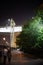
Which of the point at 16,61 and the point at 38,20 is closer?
the point at 16,61

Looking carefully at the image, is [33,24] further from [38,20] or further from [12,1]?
[12,1]

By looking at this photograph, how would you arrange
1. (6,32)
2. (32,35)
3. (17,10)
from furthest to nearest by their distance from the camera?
(32,35), (17,10), (6,32)

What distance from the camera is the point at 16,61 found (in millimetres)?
2705

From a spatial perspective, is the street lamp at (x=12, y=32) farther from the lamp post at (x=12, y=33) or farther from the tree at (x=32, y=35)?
the tree at (x=32, y=35)

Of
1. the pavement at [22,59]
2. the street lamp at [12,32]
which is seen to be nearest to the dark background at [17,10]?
the street lamp at [12,32]

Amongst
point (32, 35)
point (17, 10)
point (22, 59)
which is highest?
point (17, 10)

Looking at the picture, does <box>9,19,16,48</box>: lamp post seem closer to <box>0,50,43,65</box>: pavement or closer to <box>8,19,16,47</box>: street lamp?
<box>8,19,16,47</box>: street lamp

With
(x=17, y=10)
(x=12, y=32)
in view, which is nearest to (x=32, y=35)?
(x=12, y=32)

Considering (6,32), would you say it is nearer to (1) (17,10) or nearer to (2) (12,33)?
(2) (12,33)

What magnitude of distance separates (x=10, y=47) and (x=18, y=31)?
0.33 m

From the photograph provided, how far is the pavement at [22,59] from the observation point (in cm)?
268

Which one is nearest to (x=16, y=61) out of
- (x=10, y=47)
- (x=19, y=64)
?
(x=19, y=64)

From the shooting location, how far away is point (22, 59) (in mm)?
2734

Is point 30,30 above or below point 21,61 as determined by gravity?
above
